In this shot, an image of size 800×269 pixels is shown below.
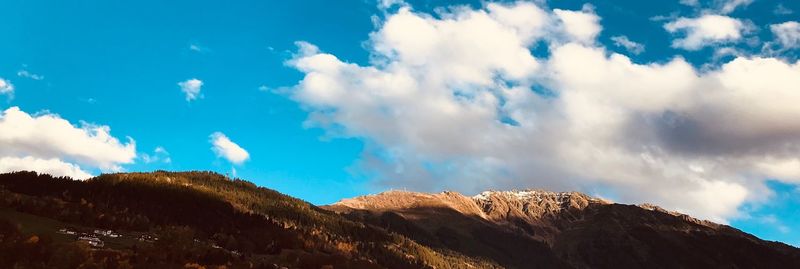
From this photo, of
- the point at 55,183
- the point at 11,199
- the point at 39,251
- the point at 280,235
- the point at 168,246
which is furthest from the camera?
the point at 280,235

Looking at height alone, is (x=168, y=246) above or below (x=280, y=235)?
below

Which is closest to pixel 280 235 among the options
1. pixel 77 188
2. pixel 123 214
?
pixel 77 188

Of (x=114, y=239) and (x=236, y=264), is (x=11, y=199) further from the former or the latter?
(x=236, y=264)

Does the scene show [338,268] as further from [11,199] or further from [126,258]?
[11,199]

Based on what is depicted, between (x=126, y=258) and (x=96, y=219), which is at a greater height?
(x=96, y=219)

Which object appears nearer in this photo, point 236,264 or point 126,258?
point 126,258

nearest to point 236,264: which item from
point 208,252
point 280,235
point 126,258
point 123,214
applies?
point 208,252

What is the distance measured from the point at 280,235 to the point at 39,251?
63927mm

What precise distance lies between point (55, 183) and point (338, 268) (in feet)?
149

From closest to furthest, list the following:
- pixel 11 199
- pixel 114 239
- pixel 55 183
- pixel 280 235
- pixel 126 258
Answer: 1. pixel 126 258
2. pixel 114 239
3. pixel 11 199
4. pixel 55 183
5. pixel 280 235

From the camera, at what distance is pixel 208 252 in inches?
1353

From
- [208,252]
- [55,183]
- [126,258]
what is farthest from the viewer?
[55,183]

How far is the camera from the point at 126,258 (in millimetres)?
27750

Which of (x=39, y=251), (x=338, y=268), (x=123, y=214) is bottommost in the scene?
(x=39, y=251)
